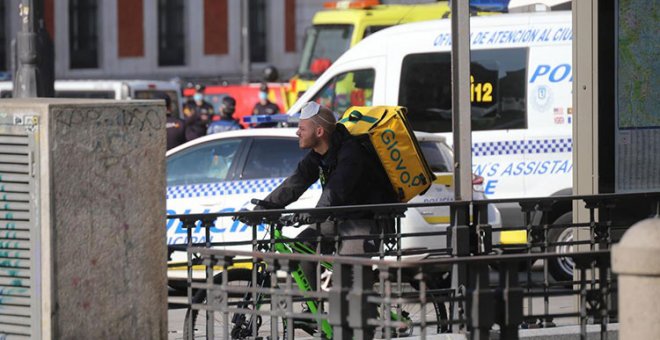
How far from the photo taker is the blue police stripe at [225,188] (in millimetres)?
12859

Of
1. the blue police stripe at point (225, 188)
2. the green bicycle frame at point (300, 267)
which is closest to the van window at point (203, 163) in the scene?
the blue police stripe at point (225, 188)

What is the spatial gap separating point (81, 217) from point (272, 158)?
690 cm

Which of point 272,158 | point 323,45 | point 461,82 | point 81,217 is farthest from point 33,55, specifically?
point 323,45

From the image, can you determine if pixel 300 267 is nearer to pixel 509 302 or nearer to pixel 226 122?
pixel 509 302

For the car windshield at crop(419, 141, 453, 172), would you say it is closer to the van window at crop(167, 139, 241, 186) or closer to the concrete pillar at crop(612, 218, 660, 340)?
the van window at crop(167, 139, 241, 186)

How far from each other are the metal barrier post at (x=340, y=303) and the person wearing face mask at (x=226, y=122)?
12680 millimetres

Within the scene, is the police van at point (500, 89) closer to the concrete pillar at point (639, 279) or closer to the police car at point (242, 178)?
the police car at point (242, 178)

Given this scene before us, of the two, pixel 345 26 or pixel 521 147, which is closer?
pixel 521 147

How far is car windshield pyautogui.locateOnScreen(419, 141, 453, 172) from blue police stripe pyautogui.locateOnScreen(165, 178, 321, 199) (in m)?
1.06

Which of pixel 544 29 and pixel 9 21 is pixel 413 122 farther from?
pixel 9 21

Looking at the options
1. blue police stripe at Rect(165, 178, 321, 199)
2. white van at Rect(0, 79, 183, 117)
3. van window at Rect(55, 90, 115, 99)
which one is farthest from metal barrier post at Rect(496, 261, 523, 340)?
van window at Rect(55, 90, 115, 99)

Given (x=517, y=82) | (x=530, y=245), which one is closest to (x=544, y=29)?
(x=517, y=82)

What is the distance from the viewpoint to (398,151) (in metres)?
8.87

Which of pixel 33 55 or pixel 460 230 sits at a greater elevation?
pixel 33 55
